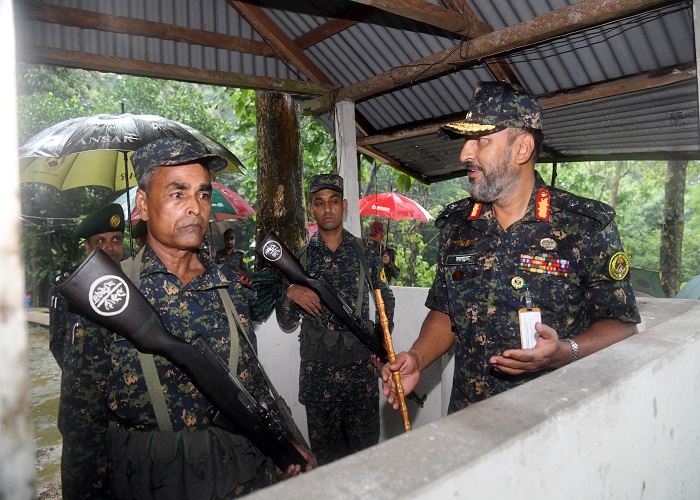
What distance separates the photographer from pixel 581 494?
47.3 inches

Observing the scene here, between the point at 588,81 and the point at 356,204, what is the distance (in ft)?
7.36

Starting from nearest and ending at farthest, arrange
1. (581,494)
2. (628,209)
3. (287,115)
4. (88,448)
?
(581,494)
(88,448)
(287,115)
(628,209)

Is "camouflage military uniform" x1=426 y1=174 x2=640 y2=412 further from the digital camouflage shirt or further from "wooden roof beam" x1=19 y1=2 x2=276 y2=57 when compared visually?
"wooden roof beam" x1=19 y1=2 x2=276 y2=57

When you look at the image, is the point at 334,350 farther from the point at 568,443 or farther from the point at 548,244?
the point at 568,443

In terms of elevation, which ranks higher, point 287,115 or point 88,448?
point 287,115

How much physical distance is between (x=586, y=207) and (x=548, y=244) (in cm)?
20

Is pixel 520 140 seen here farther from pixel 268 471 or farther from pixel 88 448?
pixel 88 448

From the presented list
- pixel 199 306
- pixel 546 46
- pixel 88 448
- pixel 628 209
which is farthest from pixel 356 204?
pixel 628 209

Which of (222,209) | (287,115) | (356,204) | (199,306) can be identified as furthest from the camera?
(222,209)

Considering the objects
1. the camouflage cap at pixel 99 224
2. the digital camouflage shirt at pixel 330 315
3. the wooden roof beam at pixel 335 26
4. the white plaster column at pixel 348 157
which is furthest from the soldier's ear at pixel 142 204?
the white plaster column at pixel 348 157

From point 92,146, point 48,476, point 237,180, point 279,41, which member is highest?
point 237,180

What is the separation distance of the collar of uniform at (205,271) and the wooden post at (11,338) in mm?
1395

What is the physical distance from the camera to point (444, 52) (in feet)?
12.0

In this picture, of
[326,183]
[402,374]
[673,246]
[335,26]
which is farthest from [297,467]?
[673,246]
